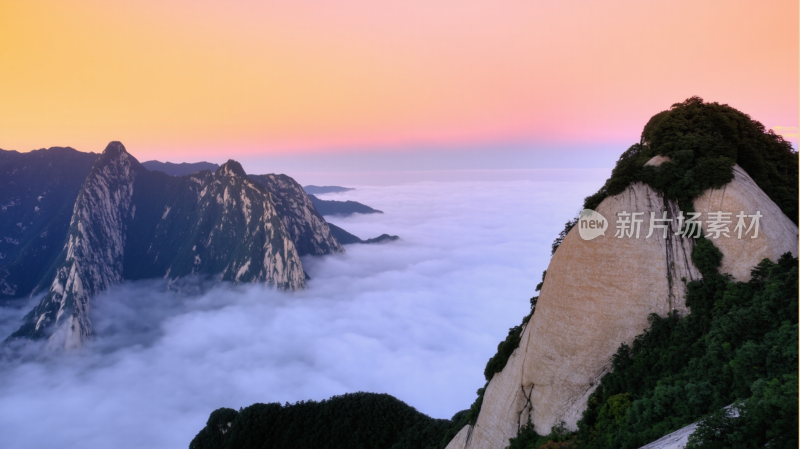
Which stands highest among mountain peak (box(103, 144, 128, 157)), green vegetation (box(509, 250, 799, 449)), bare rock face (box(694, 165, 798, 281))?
mountain peak (box(103, 144, 128, 157))

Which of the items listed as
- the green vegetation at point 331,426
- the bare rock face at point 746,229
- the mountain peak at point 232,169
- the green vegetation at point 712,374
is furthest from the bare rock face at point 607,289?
the mountain peak at point 232,169

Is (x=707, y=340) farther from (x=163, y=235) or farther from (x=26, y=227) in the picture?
(x=26, y=227)

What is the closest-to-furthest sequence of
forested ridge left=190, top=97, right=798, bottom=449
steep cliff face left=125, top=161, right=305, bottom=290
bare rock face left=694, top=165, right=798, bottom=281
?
forested ridge left=190, top=97, right=798, bottom=449, bare rock face left=694, top=165, right=798, bottom=281, steep cliff face left=125, top=161, right=305, bottom=290

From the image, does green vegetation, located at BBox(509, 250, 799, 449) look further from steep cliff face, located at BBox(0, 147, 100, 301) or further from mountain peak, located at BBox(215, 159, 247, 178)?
steep cliff face, located at BBox(0, 147, 100, 301)

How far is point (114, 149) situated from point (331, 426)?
197 m

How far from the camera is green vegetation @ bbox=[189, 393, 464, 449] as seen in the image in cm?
4703

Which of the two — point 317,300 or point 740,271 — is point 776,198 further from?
point 317,300

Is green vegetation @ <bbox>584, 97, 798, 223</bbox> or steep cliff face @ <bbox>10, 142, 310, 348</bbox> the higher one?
green vegetation @ <bbox>584, 97, 798, 223</bbox>

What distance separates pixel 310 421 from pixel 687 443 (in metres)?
47.6

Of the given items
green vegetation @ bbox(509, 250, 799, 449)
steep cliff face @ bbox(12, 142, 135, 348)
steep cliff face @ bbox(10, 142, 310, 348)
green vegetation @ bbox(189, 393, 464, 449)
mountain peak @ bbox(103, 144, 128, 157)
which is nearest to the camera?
green vegetation @ bbox(509, 250, 799, 449)

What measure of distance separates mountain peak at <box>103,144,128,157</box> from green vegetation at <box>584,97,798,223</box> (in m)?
219

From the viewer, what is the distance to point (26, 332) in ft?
437

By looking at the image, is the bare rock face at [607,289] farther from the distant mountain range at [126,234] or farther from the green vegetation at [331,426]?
the distant mountain range at [126,234]

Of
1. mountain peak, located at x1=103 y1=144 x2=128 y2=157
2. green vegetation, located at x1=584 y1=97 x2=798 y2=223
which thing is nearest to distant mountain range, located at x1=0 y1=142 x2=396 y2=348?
mountain peak, located at x1=103 y1=144 x2=128 y2=157
